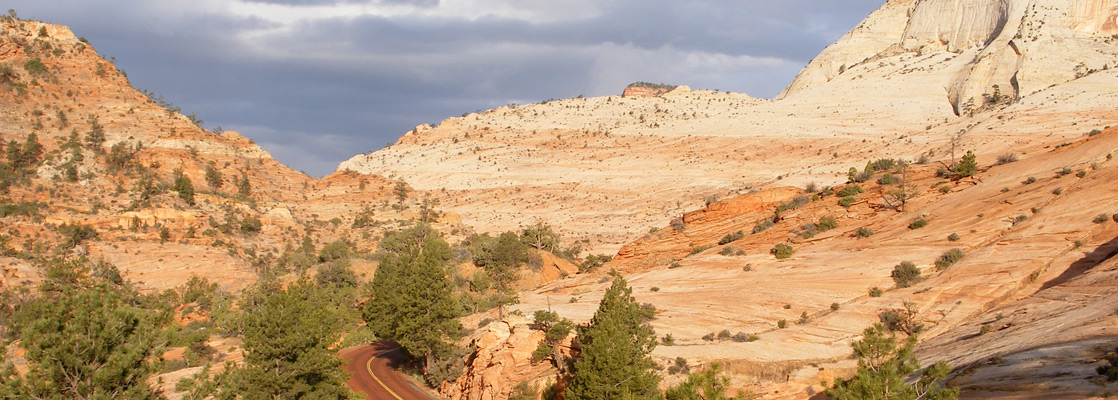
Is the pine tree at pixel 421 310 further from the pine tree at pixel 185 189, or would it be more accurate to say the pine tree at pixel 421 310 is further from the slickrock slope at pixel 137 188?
the pine tree at pixel 185 189

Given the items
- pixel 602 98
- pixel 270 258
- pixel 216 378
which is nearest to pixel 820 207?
pixel 216 378

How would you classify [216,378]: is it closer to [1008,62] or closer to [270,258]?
[270,258]

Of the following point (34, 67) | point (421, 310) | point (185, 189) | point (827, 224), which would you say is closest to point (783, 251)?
point (827, 224)

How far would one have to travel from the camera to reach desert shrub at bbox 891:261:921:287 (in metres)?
27.0

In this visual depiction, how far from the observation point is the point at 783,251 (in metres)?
33.8

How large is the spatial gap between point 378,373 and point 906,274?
Answer: 2101 centimetres

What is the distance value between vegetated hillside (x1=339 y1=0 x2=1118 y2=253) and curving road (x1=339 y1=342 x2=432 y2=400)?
98.8 ft

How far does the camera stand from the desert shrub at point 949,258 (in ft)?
90.0

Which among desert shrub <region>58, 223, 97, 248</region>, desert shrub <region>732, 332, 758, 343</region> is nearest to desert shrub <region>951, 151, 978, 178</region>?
desert shrub <region>732, 332, 758, 343</region>

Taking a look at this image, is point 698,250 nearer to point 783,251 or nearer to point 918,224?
point 783,251

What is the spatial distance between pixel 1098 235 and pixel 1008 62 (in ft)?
221

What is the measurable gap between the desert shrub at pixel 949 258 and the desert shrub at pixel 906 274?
2.54 ft

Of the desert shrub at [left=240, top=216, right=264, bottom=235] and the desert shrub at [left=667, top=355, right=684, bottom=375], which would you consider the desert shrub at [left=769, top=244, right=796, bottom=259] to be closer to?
the desert shrub at [left=667, top=355, right=684, bottom=375]

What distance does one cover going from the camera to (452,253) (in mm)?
52469
